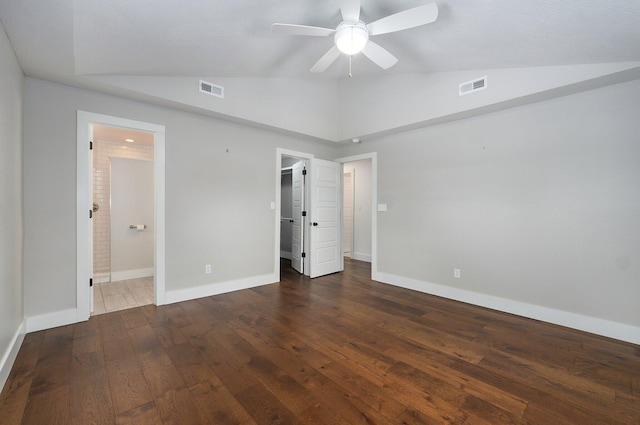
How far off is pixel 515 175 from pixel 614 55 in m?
1.38

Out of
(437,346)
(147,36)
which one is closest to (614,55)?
(437,346)

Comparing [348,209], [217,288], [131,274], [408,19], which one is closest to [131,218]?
[131,274]

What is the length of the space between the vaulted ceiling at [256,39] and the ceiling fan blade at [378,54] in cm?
33

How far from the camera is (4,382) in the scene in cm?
200

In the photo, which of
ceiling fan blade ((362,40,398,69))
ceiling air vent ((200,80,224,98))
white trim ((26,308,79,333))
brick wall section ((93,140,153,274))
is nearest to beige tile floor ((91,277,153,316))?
white trim ((26,308,79,333))

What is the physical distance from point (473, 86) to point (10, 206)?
5.03 metres

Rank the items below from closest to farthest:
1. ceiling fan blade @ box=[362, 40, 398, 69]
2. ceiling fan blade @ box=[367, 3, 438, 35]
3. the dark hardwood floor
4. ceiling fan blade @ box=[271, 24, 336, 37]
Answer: the dark hardwood floor < ceiling fan blade @ box=[367, 3, 438, 35] < ceiling fan blade @ box=[271, 24, 336, 37] < ceiling fan blade @ box=[362, 40, 398, 69]

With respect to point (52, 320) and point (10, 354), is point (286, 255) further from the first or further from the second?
point (10, 354)

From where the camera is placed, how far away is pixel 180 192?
377 cm

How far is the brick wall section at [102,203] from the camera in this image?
192 inches

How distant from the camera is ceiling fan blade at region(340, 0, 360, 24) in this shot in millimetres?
2133

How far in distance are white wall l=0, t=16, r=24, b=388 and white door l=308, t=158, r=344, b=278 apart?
3679mm

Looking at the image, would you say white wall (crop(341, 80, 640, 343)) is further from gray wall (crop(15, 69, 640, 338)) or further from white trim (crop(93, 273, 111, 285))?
white trim (crop(93, 273, 111, 285))

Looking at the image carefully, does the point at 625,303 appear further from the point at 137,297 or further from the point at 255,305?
the point at 137,297
